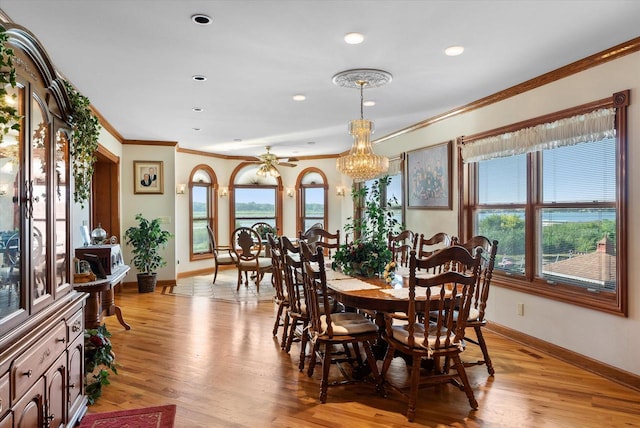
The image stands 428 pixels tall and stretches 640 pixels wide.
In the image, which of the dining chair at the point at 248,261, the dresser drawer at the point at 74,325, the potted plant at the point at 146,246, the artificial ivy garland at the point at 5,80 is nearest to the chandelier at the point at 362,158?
the dresser drawer at the point at 74,325

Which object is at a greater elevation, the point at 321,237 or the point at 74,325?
the point at 321,237

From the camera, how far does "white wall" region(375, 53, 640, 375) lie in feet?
10.6

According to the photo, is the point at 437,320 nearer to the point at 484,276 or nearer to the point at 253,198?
the point at 484,276

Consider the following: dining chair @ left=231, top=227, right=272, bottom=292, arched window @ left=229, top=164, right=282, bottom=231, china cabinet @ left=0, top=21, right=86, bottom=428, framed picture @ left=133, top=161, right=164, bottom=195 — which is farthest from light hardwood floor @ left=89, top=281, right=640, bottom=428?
arched window @ left=229, top=164, right=282, bottom=231

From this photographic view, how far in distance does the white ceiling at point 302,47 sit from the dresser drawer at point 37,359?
1.89 metres

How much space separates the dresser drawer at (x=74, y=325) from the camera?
2436 millimetres

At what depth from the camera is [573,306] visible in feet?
12.2

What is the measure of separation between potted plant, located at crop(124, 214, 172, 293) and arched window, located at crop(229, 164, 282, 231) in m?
2.70

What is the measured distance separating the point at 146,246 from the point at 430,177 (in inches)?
183

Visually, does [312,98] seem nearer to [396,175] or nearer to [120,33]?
[120,33]

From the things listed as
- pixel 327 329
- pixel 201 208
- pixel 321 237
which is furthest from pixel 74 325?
pixel 201 208

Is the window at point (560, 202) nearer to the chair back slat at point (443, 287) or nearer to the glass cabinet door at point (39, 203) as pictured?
the chair back slat at point (443, 287)

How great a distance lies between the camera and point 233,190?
32.1 feet


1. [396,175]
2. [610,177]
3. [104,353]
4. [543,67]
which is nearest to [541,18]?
[543,67]
